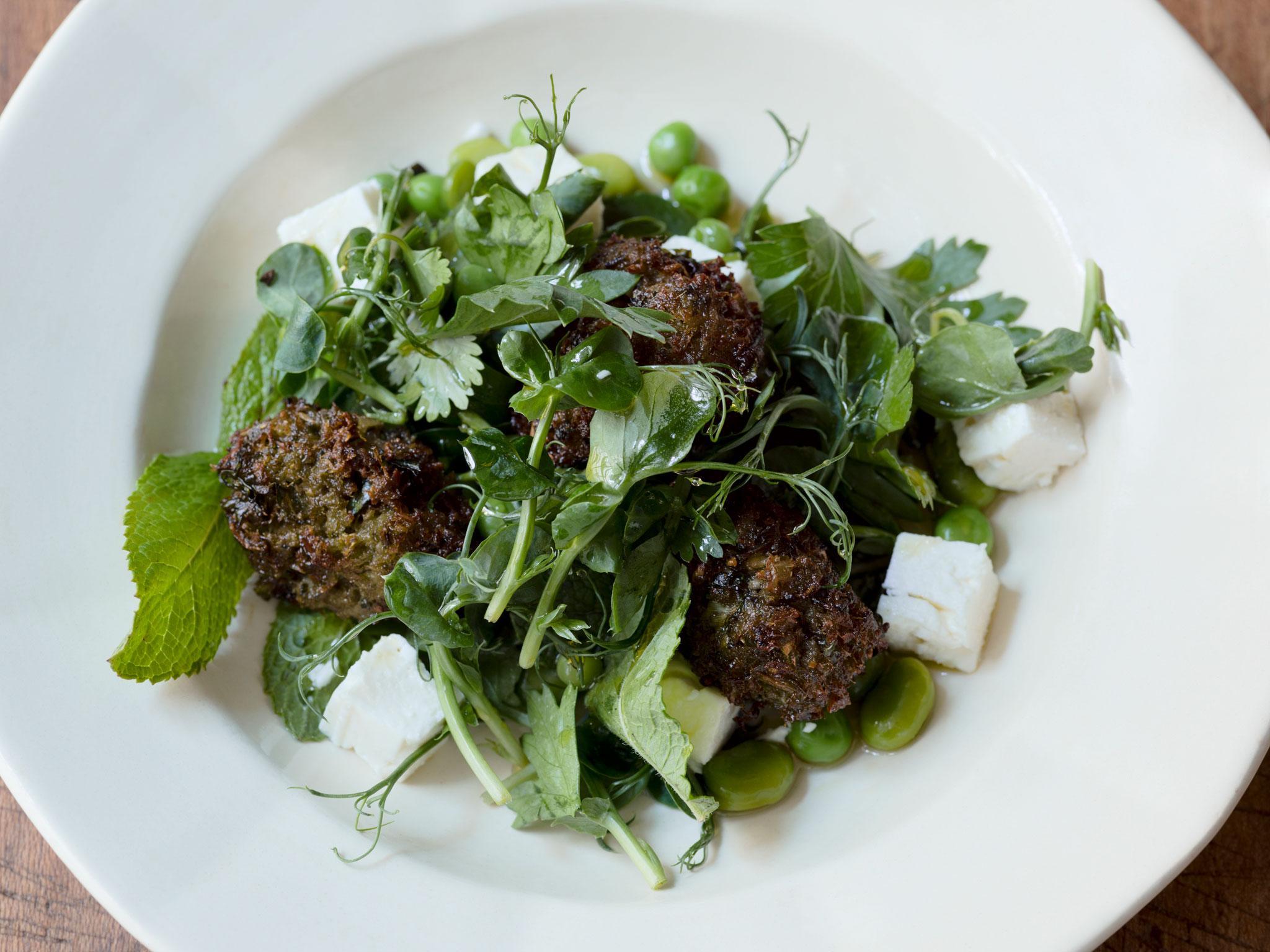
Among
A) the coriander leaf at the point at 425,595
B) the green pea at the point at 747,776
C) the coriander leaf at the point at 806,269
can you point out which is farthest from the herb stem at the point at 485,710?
the coriander leaf at the point at 806,269

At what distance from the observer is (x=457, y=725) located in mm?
2176

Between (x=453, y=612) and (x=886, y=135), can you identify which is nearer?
(x=453, y=612)

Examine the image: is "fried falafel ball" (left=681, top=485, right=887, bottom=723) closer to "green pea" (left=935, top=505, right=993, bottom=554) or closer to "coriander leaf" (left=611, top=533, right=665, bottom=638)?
"coriander leaf" (left=611, top=533, right=665, bottom=638)

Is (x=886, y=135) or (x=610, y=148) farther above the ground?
(x=886, y=135)

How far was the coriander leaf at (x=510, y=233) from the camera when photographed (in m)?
Result: 2.19

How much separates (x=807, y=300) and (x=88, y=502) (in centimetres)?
190

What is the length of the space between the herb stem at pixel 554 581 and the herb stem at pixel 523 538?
0.08 metres

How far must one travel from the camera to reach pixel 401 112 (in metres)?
2.88

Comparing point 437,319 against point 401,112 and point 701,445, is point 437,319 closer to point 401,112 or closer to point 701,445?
point 701,445

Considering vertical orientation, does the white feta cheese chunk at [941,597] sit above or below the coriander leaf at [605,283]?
below

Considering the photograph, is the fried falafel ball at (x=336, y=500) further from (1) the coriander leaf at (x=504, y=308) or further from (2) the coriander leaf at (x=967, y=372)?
(2) the coriander leaf at (x=967, y=372)

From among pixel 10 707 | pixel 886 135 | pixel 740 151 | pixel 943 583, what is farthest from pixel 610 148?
pixel 10 707

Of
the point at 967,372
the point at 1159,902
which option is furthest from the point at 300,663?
the point at 1159,902

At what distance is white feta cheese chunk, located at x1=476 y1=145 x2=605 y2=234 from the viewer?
264cm
